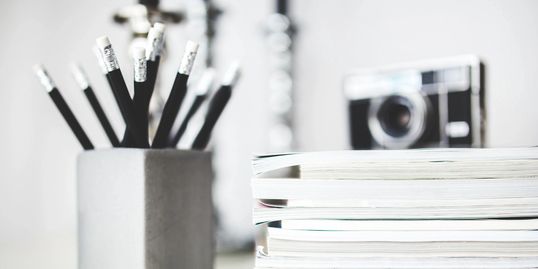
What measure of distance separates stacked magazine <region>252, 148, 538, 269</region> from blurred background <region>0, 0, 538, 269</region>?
0.76ft

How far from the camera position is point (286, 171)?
546mm

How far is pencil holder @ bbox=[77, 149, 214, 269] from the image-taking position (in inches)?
11.8

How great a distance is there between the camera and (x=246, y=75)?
33.8 inches

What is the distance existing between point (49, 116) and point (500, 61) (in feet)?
1.97

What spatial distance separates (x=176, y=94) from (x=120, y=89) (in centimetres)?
3

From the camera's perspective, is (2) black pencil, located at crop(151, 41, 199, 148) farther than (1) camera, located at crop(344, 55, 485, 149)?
No

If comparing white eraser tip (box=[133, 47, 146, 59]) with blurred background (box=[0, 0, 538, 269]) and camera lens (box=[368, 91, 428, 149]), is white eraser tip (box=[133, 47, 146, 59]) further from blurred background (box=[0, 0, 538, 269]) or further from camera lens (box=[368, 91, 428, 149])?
camera lens (box=[368, 91, 428, 149])

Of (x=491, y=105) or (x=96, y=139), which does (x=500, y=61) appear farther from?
(x=96, y=139)

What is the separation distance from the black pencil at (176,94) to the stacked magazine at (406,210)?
79 mm

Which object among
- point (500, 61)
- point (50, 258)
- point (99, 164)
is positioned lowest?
point (50, 258)

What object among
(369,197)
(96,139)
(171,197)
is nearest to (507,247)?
(369,197)

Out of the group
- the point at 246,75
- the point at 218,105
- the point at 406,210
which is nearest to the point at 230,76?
the point at 218,105

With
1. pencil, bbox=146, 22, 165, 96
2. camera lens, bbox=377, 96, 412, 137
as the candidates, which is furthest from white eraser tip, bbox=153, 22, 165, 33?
camera lens, bbox=377, 96, 412, 137

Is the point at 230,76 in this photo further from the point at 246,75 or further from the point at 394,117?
the point at 246,75
